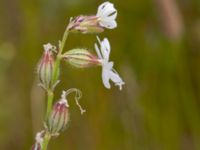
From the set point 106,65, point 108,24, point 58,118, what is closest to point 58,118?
point 58,118

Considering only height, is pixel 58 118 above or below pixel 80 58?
below

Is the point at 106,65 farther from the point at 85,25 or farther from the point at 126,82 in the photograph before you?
the point at 126,82

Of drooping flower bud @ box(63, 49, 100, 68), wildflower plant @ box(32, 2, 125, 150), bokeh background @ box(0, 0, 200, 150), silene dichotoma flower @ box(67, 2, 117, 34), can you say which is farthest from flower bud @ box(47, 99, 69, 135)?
bokeh background @ box(0, 0, 200, 150)

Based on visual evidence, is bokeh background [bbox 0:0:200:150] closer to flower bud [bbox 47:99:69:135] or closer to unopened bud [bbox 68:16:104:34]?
unopened bud [bbox 68:16:104:34]

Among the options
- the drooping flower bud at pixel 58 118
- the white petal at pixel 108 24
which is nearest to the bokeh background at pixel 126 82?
the white petal at pixel 108 24

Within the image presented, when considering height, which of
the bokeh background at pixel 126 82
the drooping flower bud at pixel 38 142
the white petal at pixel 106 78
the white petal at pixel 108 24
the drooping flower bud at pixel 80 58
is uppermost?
the bokeh background at pixel 126 82

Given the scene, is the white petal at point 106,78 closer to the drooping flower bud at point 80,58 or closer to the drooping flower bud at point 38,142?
the drooping flower bud at point 80,58

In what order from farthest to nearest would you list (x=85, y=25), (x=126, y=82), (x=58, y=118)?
(x=126, y=82)
(x=85, y=25)
(x=58, y=118)
